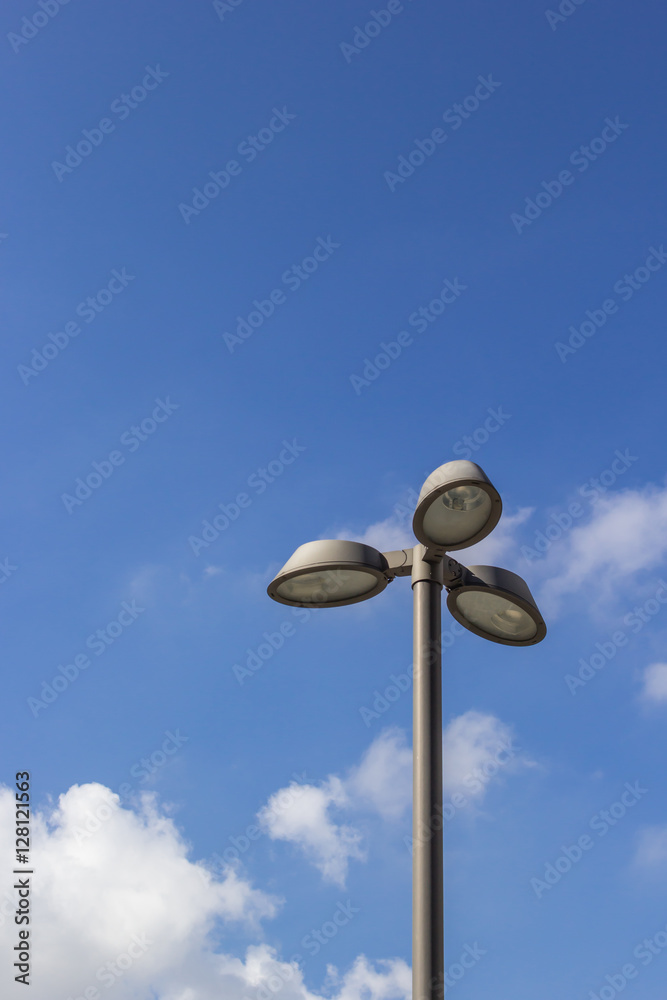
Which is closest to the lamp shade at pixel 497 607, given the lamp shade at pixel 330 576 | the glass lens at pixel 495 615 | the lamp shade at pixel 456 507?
the glass lens at pixel 495 615

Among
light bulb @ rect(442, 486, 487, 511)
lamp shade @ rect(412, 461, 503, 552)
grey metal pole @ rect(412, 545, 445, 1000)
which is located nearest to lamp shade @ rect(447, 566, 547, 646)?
grey metal pole @ rect(412, 545, 445, 1000)

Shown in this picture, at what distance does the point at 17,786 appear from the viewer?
12930 mm

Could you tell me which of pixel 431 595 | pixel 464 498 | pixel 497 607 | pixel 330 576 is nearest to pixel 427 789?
pixel 431 595

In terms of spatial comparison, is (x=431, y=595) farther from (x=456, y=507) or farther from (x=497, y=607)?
(x=456, y=507)

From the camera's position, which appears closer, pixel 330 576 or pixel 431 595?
pixel 431 595

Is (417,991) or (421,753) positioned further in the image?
(421,753)

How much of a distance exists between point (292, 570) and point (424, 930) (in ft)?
7.81

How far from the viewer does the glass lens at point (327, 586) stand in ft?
23.3

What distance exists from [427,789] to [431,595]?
1.26 meters

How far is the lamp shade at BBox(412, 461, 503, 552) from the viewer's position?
6.32 metres

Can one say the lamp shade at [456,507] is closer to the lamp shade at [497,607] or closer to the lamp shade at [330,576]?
the lamp shade at [497,607]

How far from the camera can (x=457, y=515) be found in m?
6.56

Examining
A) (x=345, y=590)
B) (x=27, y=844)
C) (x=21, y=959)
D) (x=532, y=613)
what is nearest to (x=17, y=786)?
(x=27, y=844)

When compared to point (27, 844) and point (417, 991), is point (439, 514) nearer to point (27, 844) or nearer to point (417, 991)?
point (417, 991)
